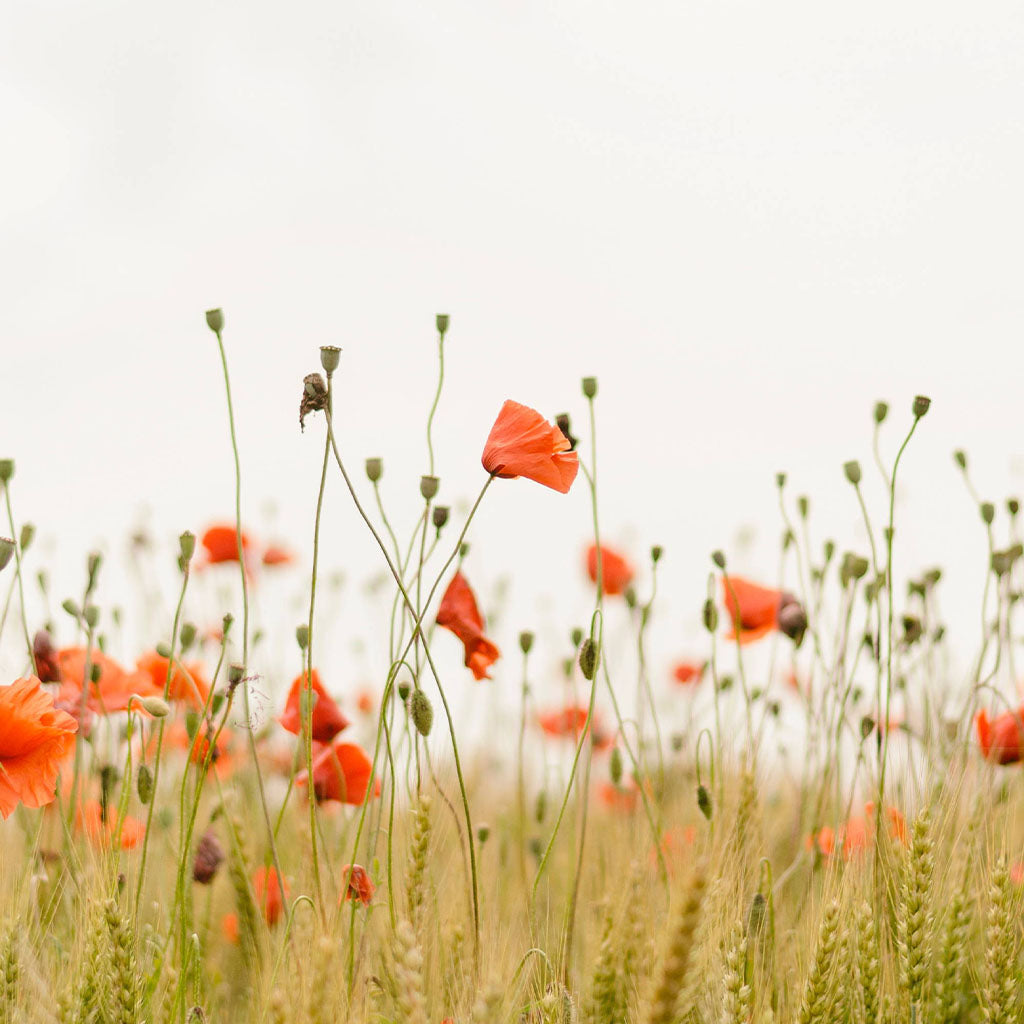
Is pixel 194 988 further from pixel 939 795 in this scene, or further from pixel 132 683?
pixel 939 795

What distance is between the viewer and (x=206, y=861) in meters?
2.06

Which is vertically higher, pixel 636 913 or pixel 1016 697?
pixel 1016 697

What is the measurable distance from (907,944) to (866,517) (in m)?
0.69

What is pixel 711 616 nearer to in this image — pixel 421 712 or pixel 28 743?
pixel 421 712

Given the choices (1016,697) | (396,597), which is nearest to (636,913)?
(396,597)

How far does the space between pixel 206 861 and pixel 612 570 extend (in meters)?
1.23

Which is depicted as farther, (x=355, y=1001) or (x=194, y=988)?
(x=194, y=988)

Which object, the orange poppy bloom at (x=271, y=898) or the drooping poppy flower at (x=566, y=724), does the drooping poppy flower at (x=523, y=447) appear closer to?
the orange poppy bloom at (x=271, y=898)

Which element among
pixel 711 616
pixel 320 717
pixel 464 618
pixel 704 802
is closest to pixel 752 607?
pixel 711 616

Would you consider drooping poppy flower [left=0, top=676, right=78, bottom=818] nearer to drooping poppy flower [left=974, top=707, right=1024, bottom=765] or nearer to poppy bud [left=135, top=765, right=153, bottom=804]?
poppy bud [left=135, top=765, right=153, bottom=804]

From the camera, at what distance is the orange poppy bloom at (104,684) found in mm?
2117

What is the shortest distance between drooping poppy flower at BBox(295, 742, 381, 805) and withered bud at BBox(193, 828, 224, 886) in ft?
0.59

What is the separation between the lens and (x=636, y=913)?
6.66ft

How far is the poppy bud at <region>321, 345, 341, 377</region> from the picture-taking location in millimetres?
1579
